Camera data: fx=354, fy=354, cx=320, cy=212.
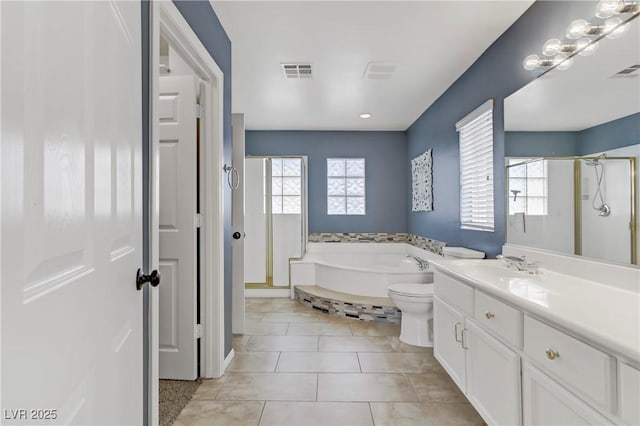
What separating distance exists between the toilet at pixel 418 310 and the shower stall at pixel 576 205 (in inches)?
26.7

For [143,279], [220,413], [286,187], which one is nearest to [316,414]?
[220,413]

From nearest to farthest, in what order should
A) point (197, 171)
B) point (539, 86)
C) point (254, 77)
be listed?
point (539, 86)
point (197, 171)
point (254, 77)

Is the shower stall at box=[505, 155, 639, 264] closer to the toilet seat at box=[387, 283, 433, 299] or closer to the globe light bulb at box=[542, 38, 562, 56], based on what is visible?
the globe light bulb at box=[542, 38, 562, 56]

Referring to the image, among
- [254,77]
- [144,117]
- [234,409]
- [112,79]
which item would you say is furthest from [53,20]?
[254,77]

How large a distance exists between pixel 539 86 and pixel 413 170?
304 centimetres

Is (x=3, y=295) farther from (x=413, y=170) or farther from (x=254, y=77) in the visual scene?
(x=413, y=170)

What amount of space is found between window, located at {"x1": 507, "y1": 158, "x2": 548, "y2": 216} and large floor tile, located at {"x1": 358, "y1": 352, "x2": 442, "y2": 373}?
1.28 m

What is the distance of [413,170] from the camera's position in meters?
5.25

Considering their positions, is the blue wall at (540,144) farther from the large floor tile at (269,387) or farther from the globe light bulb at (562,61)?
the large floor tile at (269,387)

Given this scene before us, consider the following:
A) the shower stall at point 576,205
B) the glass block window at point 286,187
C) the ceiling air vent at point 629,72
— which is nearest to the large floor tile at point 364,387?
the shower stall at point 576,205

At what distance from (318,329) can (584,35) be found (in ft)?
9.79

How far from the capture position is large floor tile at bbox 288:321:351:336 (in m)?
3.36

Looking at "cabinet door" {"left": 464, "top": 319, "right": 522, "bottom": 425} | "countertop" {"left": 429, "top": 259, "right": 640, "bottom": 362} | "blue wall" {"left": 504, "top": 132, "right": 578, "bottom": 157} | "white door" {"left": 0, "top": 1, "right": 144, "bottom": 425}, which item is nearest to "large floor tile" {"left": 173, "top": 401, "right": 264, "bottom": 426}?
"white door" {"left": 0, "top": 1, "right": 144, "bottom": 425}

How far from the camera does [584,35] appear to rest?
185 centimetres
